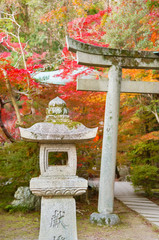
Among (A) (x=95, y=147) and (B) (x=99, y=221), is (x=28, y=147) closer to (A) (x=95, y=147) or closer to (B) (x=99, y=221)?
Result: (A) (x=95, y=147)

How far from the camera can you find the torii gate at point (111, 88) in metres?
7.10

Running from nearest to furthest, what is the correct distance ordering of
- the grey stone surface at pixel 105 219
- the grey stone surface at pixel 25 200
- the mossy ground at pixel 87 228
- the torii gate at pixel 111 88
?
the mossy ground at pixel 87 228, the grey stone surface at pixel 105 219, the torii gate at pixel 111 88, the grey stone surface at pixel 25 200

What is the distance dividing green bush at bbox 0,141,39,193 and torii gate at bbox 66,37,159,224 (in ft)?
8.83

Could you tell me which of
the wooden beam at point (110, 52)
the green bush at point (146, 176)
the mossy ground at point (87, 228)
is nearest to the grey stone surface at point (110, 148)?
the wooden beam at point (110, 52)

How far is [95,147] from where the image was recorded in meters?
9.82

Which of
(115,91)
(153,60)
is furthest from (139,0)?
(115,91)

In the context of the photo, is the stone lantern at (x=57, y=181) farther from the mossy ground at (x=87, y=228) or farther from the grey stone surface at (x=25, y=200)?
the grey stone surface at (x=25, y=200)

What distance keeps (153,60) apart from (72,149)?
388 cm

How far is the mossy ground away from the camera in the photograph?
6270 millimetres

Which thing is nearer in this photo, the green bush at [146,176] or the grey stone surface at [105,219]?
the grey stone surface at [105,219]

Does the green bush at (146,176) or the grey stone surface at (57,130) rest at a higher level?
the grey stone surface at (57,130)

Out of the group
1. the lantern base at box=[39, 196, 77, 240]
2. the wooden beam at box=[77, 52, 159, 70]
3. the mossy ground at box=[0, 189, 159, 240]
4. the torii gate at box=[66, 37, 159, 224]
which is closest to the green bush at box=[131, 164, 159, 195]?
the mossy ground at box=[0, 189, 159, 240]

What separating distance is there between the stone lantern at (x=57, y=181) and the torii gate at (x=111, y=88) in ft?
7.57

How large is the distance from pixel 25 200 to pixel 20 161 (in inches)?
51.5
